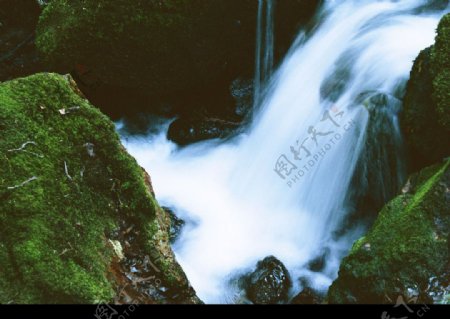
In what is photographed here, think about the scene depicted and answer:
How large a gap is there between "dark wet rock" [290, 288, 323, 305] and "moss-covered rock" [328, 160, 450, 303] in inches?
27.0

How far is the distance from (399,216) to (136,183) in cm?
183

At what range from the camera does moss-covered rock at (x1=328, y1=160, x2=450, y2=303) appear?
313 centimetres

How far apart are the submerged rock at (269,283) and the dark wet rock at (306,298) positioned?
0.58 ft

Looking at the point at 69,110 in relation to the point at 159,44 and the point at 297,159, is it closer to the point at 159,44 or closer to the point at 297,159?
the point at 159,44

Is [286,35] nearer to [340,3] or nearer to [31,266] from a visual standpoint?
[340,3]

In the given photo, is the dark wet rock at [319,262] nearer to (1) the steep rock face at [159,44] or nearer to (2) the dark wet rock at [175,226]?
(2) the dark wet rock at [175,226]

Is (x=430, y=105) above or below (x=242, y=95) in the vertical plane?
above

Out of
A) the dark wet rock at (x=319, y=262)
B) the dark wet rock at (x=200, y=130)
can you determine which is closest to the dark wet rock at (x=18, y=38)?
the dark wet rock at (x=200, y=130)

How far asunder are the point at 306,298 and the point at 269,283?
0.40 metres

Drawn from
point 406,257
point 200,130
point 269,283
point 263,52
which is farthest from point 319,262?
point 263,52

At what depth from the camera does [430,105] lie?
415 centimetres

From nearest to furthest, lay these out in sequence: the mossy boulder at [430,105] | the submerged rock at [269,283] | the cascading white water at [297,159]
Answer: the mossy boulder at [430,105], the submerged rock at [269,283], the cascading white water at [297,159]

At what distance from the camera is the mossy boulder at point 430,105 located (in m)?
3.95

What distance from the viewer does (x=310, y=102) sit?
5.77m
